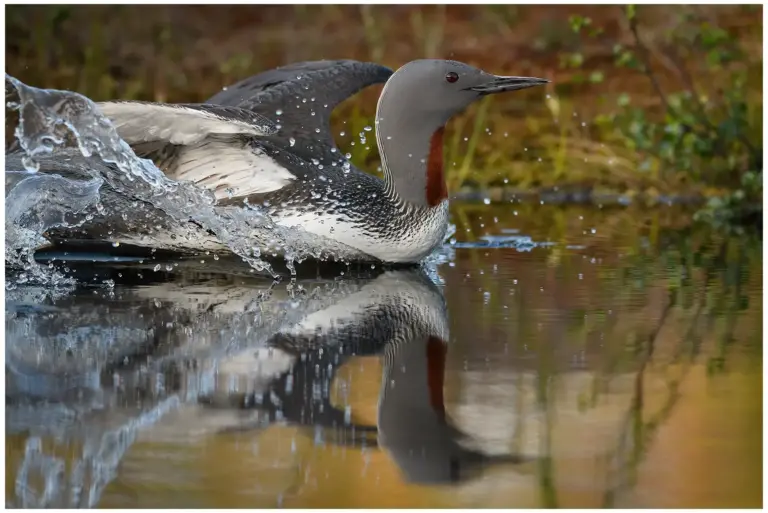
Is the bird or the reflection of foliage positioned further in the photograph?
the bird

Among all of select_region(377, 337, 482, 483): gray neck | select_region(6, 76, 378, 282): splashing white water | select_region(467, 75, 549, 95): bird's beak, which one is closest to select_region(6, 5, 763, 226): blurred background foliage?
select_region(467, 75, 549, 95): bird's beak

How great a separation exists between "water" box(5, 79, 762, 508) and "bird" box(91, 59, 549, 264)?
0.18 metres

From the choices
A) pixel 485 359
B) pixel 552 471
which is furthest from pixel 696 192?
pixel 552 471

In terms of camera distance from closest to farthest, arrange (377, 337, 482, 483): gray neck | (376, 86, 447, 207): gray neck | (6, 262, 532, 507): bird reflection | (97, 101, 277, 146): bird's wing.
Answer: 1. (377, 337, 482, 483): gray neck
2. (6, 262, 532, 507): bird reflection
3. (97, 101, 277, 146): bird's wing
4. (376, 86, 447, 207): gray neck

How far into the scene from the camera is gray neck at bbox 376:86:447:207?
6863 mm

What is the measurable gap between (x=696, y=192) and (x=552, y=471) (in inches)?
305

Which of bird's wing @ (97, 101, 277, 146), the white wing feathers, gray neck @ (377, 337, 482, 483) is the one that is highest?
bird's wing @ (97, 101, 277, 146)

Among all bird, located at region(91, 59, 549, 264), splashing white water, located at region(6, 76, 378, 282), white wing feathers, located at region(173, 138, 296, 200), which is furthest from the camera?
white wing feathers, located at region(173, 138, 296, 200)

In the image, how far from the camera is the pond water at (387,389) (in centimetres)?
310

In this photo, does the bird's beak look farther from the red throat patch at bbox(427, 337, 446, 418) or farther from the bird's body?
the red throat patch at bbox(427, 337, 446, 418)

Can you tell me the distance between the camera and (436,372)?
418 cm

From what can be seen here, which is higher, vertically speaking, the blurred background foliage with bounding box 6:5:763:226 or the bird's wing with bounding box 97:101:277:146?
the blurred background foliage with bounding box 6:5:763:226

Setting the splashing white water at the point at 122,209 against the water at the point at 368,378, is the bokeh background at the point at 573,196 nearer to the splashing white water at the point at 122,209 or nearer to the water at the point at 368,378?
the water at the point at 368,378

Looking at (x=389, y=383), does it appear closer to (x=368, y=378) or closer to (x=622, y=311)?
(x=368, y=378)
